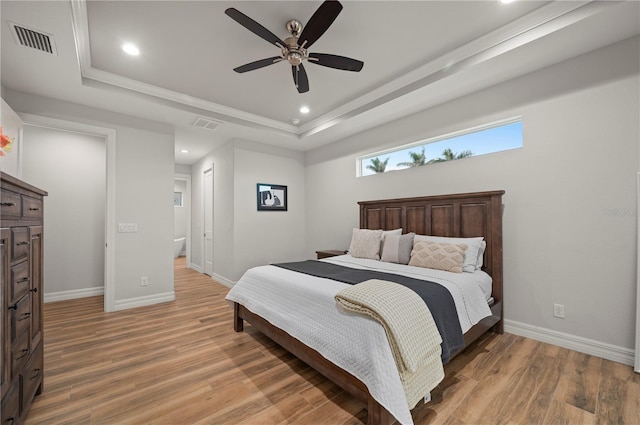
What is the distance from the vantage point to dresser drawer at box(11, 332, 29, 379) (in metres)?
1.38

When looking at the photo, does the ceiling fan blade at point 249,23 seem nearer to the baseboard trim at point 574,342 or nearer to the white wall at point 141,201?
the white wall at point 141,201

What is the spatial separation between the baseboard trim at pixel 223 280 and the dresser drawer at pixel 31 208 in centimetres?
310

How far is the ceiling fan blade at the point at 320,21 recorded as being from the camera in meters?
1.74

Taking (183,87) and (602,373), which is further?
(183,87)

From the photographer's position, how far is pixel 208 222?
5855 millimetres

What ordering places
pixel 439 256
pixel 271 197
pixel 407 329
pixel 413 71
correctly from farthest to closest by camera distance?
pixel 271 197 < pixel 413 71 < pixel 439 256 < pixel 407 329

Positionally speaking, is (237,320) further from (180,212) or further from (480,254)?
(180,212)

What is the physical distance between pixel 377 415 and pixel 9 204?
2.19 metres

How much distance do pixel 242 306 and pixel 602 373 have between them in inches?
123

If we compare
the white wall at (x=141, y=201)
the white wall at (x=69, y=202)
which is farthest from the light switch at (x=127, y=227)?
the white wall at (x=69, y=202)

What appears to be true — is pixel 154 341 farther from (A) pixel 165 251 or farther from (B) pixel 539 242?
(B) pixel 539 242

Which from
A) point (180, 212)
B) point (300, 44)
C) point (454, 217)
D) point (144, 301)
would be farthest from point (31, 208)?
point (180, 212)

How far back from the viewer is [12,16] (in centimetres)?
195

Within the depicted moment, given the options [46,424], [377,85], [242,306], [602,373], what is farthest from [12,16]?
[602,373]
